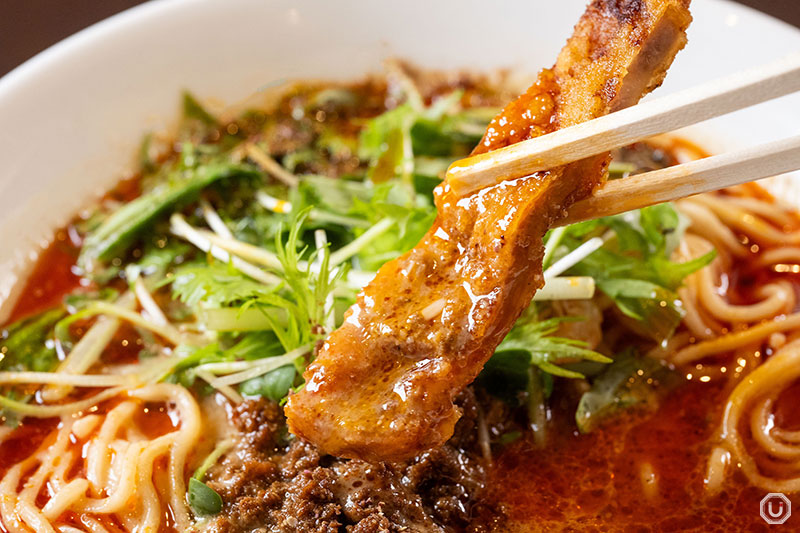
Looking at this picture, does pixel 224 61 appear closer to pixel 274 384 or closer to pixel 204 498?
pixel 274 384

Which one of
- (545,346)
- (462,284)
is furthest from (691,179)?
(545,346)

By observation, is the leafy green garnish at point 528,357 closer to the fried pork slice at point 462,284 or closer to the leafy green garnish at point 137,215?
the fried pork slice at point 462,284

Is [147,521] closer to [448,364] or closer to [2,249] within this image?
[448,364]

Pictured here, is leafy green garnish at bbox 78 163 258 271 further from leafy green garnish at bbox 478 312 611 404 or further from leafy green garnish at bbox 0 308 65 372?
leafy green garnish at bbox 478 312 611 404

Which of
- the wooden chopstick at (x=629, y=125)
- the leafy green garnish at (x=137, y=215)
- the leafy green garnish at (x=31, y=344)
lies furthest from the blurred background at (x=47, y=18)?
the wooden chopstick at (x=629, y=125)

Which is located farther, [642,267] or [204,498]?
[642,267]
